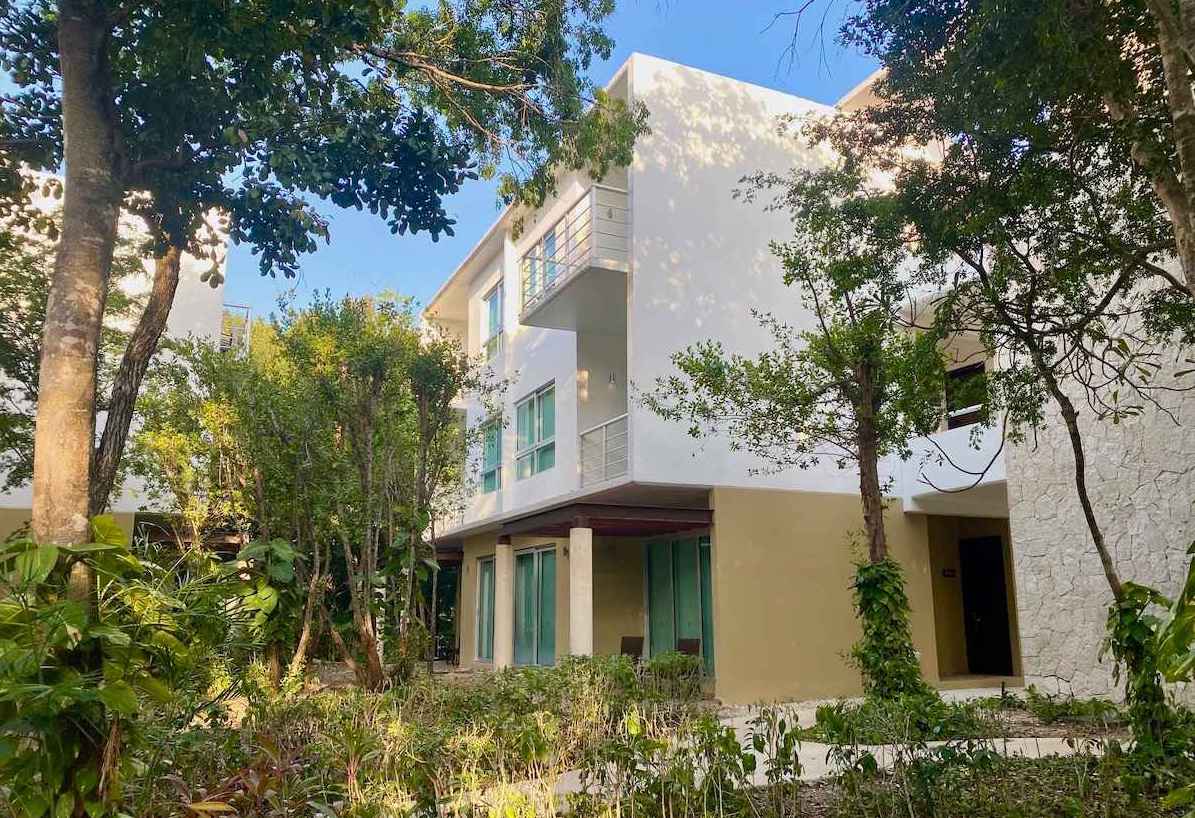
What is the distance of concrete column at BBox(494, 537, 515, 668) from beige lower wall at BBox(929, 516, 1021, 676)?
800 centimetres

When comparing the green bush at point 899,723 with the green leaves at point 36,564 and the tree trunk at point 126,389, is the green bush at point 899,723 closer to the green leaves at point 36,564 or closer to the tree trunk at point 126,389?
the green leaves at point 36,564

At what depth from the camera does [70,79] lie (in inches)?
168

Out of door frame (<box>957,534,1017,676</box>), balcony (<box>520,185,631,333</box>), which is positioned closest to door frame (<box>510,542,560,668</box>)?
balcony (<box>520,185,631,333</box>)

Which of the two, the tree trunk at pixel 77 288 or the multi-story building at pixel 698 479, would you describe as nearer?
the tree trunk at pixel 77 288

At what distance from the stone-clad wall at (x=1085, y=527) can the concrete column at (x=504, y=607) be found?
922 centimetres

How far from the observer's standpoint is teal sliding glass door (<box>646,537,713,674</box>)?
15273 millimetres

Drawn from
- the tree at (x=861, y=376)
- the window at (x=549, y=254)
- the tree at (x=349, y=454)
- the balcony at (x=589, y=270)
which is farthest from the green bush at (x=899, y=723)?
the window at (x=549, y=254)

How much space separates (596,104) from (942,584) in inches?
497

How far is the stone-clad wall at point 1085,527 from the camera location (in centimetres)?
978

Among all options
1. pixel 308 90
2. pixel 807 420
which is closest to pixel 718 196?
pixel 807 420

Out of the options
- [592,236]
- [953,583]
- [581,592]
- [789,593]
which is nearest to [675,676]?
[581,592]

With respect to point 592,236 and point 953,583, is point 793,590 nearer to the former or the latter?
point 953,583

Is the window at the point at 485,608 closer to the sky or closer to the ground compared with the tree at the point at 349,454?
closer to the ground

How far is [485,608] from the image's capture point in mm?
21562
